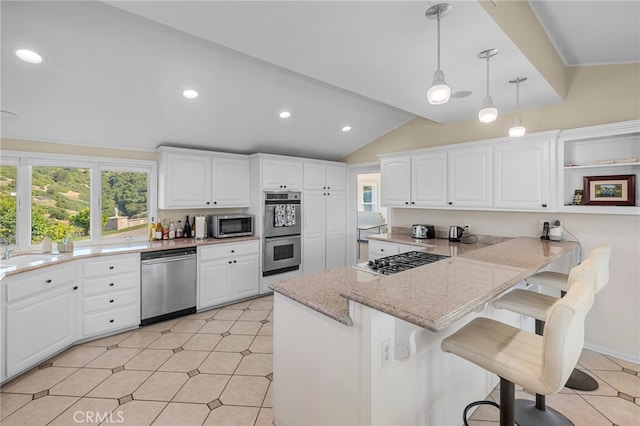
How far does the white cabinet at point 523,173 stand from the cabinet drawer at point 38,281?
14.2ft

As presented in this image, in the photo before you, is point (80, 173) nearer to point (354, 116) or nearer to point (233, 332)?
point (233, 332)

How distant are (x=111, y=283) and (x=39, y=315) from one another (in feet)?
2.06

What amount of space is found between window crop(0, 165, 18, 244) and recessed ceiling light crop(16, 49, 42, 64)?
58.3 inches

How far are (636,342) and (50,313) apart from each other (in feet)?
17.1

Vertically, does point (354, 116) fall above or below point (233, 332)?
above

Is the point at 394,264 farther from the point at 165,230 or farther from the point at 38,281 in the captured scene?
the point at 165,230

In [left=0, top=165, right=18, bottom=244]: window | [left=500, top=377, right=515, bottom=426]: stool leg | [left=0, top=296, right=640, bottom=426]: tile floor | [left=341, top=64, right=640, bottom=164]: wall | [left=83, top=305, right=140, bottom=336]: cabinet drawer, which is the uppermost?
[left=341, top=64, right=640, bottom=164]: wall

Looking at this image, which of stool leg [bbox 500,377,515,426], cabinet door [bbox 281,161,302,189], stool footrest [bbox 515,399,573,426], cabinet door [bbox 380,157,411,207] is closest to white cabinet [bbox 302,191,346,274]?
cabinet door [bbox 281,161,302,189]

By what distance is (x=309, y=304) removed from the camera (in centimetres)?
148

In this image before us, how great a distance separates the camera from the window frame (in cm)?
306

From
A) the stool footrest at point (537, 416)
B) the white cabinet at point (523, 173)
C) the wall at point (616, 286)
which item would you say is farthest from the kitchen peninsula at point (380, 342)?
the wall at point (616, 286)

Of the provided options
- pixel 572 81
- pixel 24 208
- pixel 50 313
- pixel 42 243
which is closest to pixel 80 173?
pixel 24 208

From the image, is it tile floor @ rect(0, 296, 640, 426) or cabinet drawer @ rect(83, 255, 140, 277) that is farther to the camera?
cabinet drawer @ rect(83, 255, 140, 277)

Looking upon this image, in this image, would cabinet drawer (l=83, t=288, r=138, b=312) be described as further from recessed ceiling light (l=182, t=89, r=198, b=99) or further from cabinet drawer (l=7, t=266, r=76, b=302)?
recessed ceiling light (l=182, t=89, r=198, b=99)
